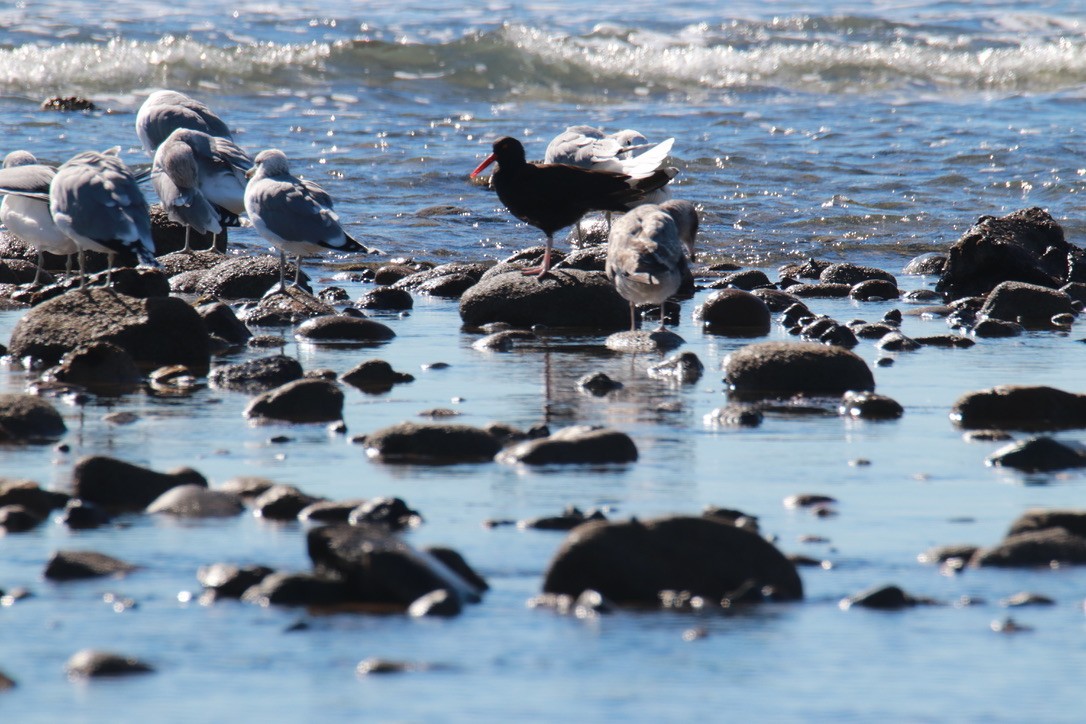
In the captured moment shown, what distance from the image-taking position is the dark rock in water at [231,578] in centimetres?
397

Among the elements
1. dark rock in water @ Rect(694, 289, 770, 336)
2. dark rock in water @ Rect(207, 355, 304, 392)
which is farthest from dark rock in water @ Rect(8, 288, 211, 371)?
dark rock in water @ Rect(694, 289, 770, 336)

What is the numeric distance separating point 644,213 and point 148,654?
228 inches

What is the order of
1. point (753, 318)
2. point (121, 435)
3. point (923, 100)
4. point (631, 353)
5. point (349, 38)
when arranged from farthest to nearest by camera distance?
point (349, 38), point (923, 100), point (753, 318), point (631, 353), point (121, 435)

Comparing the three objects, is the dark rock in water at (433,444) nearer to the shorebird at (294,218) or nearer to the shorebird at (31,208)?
the shorebird at (294,218)

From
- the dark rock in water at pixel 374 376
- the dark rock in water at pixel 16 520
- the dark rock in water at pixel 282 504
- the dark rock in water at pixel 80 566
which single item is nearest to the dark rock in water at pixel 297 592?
the dark rock in water at pixel 80 566

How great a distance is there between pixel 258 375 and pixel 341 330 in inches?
61.7

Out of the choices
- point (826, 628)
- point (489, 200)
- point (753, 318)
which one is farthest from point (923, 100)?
point (826, 628)

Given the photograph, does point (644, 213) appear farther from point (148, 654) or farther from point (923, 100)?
point (923, 100)

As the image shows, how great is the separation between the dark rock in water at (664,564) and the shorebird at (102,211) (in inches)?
211

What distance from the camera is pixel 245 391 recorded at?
7.14 m

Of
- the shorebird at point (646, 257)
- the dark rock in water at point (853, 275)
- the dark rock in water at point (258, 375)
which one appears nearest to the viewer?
the dark rock in water at point (258, 375)

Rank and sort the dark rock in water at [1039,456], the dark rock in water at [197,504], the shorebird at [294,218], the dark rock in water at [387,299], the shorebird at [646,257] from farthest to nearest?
1. the dark rock in water at [387,299]
2. the shorebird at [294,218]
3. the shorebird at [646,257]
4. the dark rock in water at [1039,456]
5. the dark rock in water at [197,504]

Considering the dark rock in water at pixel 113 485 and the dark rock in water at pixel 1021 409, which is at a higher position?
the dark rock in water at pixel 113 485

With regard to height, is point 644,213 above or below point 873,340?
above
